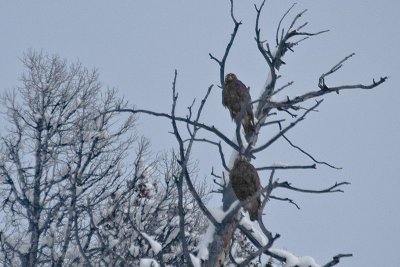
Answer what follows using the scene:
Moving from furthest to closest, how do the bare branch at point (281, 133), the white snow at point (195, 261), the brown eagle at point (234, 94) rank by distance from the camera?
the brown eagle at point (234, 94), the white snow at point (195, 261), the bare branch at point (281, 133)

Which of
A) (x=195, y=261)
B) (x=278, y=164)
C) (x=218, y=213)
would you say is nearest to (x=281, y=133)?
(x=278, y=164)

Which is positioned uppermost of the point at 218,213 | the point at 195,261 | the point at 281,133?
the point at 281,133

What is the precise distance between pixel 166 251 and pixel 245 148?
8.37 meters

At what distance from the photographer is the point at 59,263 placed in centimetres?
983

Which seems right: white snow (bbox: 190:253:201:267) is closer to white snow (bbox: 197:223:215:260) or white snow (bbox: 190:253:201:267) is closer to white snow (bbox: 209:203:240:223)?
white snow (bbox: 197:223:215:260)

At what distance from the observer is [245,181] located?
3621 mm

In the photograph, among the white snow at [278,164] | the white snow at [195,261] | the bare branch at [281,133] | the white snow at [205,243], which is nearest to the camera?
the bare branch at [281,133]

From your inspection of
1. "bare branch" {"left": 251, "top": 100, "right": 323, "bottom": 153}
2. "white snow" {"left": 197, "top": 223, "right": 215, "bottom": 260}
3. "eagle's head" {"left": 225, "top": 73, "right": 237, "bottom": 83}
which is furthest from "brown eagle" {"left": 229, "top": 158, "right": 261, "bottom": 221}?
"eagle's head" {"left": 225, "top": 73, "right": 237, "bottom": 83}

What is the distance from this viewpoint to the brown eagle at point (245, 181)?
3.61m

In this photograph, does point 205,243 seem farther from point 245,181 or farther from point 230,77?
point 230,77

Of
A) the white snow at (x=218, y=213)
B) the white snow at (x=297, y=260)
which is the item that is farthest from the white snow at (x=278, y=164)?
the white snow at (x=297, y=260)

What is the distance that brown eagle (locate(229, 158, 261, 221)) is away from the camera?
361 cm

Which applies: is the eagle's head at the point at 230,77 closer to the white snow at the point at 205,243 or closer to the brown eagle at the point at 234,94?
the brown eagle at the point at 234,94

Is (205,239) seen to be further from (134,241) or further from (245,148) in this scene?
(134,241)
